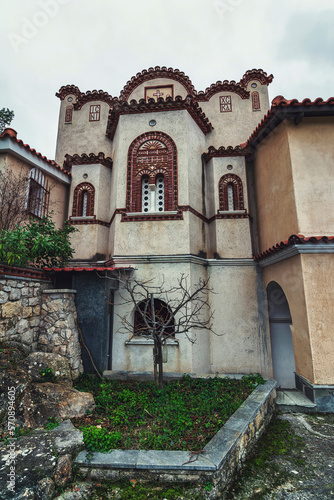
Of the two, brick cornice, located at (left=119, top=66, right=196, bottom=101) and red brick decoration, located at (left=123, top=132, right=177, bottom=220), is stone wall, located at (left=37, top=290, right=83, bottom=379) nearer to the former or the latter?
red brick decoration, located at (left=123, top=132, right=177, bottom=220)

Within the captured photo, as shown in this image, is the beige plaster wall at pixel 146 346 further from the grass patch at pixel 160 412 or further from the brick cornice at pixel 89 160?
the brick cornice at pixel 89 160

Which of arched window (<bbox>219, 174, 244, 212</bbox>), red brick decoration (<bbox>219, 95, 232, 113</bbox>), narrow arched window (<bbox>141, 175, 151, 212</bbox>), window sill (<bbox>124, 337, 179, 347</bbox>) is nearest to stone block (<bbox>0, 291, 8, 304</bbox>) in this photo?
window sill (<bbox>124, 337, 179, 347</bbox>)

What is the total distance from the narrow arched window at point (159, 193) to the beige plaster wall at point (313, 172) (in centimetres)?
395

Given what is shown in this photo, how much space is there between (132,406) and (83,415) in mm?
918

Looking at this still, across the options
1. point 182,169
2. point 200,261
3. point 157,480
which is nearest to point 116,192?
point 182,169

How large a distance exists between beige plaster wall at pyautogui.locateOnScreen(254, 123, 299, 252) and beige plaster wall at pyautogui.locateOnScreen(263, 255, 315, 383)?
3.03 feet

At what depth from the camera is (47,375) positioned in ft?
18.0

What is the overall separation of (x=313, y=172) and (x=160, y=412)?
660cm

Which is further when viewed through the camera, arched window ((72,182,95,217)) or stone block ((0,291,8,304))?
arched window ((72,182,95,217))

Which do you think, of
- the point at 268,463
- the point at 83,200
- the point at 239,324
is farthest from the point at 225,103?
the point at 268,463

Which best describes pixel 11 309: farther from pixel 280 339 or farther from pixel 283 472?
pixel 280 339

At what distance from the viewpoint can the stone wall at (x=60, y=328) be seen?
6414 mm

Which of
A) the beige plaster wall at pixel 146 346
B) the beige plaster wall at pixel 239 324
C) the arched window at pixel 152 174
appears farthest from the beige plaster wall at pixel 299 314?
the arched window at pixel 152 174

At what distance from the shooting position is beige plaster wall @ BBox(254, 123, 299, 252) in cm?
689
